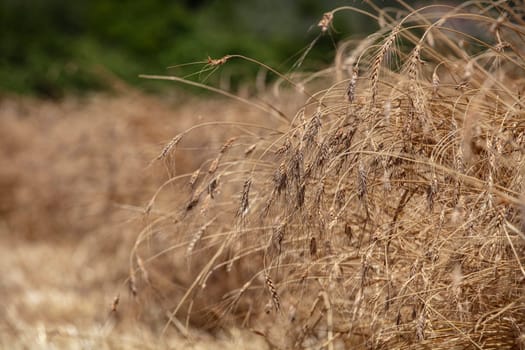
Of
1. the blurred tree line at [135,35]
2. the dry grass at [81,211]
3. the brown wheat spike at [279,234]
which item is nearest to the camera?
the brown wheat spike at [279,234]

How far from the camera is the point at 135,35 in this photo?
554 inches

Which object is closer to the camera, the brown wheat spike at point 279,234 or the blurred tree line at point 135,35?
the brown wheat spike at point 279,234

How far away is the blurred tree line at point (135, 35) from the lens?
1177cm

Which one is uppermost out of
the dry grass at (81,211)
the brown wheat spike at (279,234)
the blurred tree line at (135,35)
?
the brown wheat spike at (279,234)

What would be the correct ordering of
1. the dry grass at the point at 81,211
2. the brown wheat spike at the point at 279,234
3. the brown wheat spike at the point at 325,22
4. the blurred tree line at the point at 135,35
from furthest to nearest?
the blurred tree line at the point at 135,35
the dry grass at the point at 81,211
the brown wheat spike at the point at 279,234
the brown wheat spike at the point at 325,22

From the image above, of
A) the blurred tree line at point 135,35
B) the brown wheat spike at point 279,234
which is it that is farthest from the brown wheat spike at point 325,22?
the blurred tree line at point 135,35

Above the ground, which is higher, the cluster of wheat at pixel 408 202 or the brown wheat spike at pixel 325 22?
the brown wheat spike at pixel 325 22

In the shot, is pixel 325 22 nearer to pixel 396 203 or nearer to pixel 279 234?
pixel 279 234

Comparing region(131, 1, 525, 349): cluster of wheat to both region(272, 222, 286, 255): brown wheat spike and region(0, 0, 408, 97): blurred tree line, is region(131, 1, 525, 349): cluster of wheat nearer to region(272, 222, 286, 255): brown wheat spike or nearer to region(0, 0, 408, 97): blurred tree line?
region(272, 222, 286, 255): brown wheat spike

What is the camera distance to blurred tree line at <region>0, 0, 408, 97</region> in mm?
11773

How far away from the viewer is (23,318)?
382cm

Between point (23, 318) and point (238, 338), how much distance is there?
4.77 ft

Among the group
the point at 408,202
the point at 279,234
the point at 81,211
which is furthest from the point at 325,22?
the point at 81,211

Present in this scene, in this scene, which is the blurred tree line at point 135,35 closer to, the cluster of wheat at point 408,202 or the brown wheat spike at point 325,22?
the cluster of wheat at point 408,202
